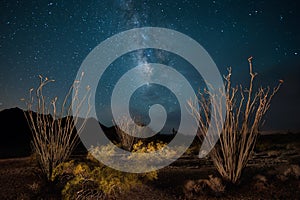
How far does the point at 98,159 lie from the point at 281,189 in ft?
11.4

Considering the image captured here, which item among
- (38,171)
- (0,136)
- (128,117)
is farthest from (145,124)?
(0,136)

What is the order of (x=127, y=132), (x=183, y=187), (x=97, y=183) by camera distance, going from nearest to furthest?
(x=97, y=183), (x=183, y=187), (x=127, y=132)

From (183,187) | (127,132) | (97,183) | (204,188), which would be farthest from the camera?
(127,132)

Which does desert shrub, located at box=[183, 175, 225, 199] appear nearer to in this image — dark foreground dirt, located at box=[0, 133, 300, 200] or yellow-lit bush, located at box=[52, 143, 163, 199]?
dark foreground dirt, located at box=[0, 133, 300, 200]

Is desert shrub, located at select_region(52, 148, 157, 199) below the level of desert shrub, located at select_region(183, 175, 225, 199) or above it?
above

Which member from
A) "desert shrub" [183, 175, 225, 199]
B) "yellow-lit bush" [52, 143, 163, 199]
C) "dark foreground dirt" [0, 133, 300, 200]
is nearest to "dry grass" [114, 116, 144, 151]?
"dark foreground dirt" [0, 133, 300, 200]

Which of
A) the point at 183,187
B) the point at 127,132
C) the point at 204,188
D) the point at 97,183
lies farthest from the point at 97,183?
the point at 127,132

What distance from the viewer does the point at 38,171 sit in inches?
248

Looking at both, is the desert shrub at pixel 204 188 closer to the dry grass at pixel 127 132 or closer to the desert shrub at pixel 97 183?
the desert shrub at pixel 97 183

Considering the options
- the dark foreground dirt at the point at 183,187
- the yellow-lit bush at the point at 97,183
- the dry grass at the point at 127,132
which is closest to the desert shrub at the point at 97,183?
the yellow-lit bush at the point at 97,183

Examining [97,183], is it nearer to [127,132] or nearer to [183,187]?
[183,187]

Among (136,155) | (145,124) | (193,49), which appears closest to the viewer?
(136,155)

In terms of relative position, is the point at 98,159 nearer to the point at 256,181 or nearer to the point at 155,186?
the point at 155,186

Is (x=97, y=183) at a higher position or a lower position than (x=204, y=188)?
higher
